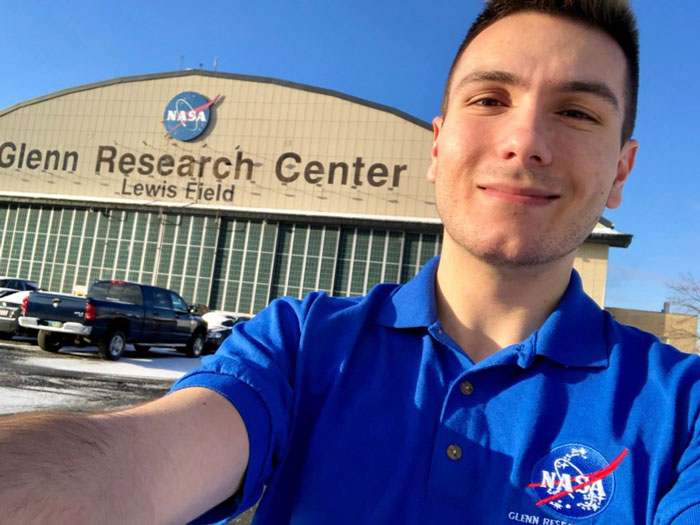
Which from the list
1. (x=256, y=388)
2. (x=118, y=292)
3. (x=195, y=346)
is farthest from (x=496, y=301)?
(x=195, y=346)

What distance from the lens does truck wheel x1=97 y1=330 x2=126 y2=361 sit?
12.3 m

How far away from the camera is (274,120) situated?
30.3 m

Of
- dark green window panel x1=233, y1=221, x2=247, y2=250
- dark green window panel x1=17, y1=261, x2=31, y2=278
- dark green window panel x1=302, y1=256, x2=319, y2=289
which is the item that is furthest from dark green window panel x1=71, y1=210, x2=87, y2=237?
dark green window panel x1=302, y1=256, x2=319, y2=289

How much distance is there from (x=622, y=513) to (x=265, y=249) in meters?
27.9

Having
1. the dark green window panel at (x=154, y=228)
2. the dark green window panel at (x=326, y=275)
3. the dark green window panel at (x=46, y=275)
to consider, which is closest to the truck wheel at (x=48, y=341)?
the dark green window panel at (x=326, y=275)

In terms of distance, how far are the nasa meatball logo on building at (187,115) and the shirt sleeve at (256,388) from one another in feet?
102

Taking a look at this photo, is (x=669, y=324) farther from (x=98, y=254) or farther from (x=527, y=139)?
(x=527, y=139)

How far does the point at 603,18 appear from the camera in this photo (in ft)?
5.90

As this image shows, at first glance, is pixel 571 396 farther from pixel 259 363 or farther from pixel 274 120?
pixel 274 120

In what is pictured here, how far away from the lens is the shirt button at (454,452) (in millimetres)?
1420

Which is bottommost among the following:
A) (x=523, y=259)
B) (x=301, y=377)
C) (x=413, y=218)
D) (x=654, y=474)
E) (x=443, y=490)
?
(x=443, y=490)

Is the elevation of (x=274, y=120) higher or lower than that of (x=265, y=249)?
higher

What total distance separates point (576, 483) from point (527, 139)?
3.13ft

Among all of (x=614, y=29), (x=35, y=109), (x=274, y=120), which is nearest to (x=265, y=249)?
(x=274, y=120)
